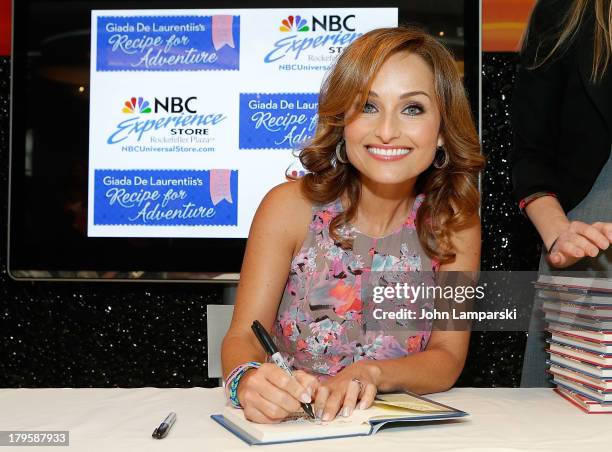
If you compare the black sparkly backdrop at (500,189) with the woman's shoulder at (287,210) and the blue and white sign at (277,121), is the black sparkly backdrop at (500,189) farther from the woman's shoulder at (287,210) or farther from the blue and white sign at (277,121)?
the woman's shoulder at (287,210)

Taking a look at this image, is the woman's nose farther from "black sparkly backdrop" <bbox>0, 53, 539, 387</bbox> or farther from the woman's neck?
"black sparkly backdrop" <bbox>0, 53, 539, 387</bbox>

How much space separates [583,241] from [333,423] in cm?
56

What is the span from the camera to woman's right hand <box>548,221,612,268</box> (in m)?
1.24

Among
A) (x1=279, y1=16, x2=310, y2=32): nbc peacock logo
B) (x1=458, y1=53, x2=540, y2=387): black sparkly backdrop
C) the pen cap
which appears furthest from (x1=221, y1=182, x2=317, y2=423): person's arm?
(x1=458, y1=53, x2=540, y2=387): black sparkly backdrop

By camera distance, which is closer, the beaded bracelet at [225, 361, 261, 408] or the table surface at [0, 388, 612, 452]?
A: the table surface at [0, 388, 612, 452]

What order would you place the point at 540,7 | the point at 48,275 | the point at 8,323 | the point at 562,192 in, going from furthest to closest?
the point at 8,323 → the point at 48,275 → the point at 540,7 → the point at 562,192

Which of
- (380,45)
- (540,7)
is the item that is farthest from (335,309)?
(540,7)

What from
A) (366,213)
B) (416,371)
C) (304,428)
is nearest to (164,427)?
(304,428)

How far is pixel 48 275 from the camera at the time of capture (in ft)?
7.54

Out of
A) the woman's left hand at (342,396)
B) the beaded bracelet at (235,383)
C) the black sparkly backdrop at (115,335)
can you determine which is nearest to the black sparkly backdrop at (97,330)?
the black sparkly backdrop at (115,335)

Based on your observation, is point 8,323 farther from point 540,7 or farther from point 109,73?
point 540,7

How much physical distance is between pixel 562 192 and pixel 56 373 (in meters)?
1.69

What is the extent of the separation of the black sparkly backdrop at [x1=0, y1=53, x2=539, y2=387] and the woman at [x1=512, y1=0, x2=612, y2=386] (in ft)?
2.14

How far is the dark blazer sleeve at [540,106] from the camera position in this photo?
1789 millimetres
